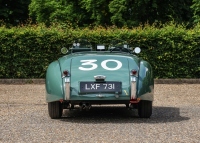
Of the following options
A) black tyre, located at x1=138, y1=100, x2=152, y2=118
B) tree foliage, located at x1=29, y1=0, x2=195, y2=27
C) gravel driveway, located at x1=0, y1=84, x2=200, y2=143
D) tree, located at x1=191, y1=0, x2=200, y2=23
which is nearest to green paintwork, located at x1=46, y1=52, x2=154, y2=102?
black tyre, located at x1=138, y1=100, x2=152, y2=118

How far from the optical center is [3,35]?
2130cm

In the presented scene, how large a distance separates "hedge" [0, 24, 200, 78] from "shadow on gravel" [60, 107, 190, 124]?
899cm

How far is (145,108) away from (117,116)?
71 centimetres

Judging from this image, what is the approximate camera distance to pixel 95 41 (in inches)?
847

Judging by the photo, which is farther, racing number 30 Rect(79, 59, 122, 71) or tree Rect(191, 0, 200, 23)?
tree Rect(191, 0, 200, 23)

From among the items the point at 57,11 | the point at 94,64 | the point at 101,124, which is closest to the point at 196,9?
the point at 57,11

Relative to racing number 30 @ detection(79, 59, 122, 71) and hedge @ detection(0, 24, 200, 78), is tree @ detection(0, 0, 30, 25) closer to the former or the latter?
hedge @ detection(0, 24, 200, 78)

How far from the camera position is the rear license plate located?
32.3 ft

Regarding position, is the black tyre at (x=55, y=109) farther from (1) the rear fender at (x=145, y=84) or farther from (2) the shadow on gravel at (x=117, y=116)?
(1) the rear fender at (x=145, y=84)

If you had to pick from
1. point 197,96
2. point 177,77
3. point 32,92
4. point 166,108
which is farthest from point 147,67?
point 177,77

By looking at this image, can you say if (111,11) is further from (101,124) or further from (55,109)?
(101,124)

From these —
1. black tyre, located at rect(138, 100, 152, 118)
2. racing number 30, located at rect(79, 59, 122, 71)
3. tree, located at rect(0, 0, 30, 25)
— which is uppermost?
racing number 30, located at rect(79, 59, 122, 71)

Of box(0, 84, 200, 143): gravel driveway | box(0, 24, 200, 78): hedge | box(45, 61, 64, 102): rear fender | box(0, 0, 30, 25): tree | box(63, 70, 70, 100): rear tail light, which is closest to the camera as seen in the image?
box(0, 84, 200, 143): gravel driveway

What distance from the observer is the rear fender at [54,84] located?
9988mm
